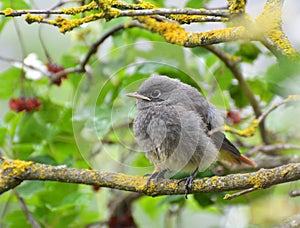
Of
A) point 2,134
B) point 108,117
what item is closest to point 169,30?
point 108,117

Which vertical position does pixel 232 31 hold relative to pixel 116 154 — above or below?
above

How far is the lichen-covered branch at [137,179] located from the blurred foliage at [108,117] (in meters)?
0.38

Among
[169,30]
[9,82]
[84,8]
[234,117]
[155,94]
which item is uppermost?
[84,8]

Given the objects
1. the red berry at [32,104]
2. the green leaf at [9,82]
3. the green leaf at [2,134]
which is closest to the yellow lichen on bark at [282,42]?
the green leaf at [2,134]

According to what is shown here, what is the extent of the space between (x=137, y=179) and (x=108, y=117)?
0.75 metres

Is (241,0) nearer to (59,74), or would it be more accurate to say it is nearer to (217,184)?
(217,184)

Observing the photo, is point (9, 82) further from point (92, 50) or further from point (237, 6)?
point (237, 6)

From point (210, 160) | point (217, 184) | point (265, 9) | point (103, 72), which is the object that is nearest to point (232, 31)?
point (265, 9)

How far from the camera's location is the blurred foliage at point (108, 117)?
3.12m

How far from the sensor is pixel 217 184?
7.22ft

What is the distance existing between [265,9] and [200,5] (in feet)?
3.65

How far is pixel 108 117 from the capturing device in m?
3.14

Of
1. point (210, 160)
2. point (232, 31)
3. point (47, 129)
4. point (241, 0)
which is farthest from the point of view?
point (47, 129)

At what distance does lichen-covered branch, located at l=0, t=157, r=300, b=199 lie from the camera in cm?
208
